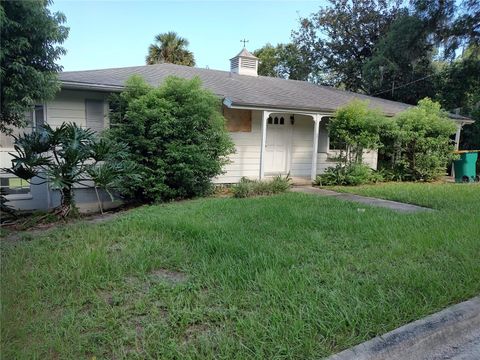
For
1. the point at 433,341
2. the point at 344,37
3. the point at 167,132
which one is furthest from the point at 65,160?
the point at 344,37

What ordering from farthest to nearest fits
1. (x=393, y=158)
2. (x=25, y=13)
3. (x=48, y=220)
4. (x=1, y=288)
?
(x=393, y=158) < (x=48, y=220) < (x=25, y=13) < (x=1, y=288)

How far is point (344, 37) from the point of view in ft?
82.0

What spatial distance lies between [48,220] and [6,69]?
9.23 ft

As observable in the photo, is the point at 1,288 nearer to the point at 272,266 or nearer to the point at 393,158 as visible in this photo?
the point at 272,266

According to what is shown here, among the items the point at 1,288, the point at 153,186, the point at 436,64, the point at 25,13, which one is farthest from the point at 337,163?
the point at 436,64

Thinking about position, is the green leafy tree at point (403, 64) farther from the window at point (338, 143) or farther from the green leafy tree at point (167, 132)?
the green leafy tree at point (167, 132)

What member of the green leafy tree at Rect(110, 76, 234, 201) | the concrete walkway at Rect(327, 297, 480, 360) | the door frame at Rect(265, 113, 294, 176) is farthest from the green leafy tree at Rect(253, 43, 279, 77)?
the concrete walkway at Rect(327, 297, 480, 360)

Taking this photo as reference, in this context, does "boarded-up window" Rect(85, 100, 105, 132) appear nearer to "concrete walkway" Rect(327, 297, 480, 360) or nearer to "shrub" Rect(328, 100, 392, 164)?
"shrub" Rect(328, 100, 392, 164)

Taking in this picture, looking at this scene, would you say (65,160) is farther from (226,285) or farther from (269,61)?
(269,61)

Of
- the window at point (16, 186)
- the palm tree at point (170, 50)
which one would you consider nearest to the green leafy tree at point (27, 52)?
the window at point (16, 186)

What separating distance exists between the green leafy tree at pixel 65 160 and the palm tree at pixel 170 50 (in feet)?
66.1

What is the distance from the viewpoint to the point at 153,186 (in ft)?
27.0

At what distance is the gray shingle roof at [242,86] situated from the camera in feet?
30.6

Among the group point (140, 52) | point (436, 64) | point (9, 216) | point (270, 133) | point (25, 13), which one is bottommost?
point (9, 216)
